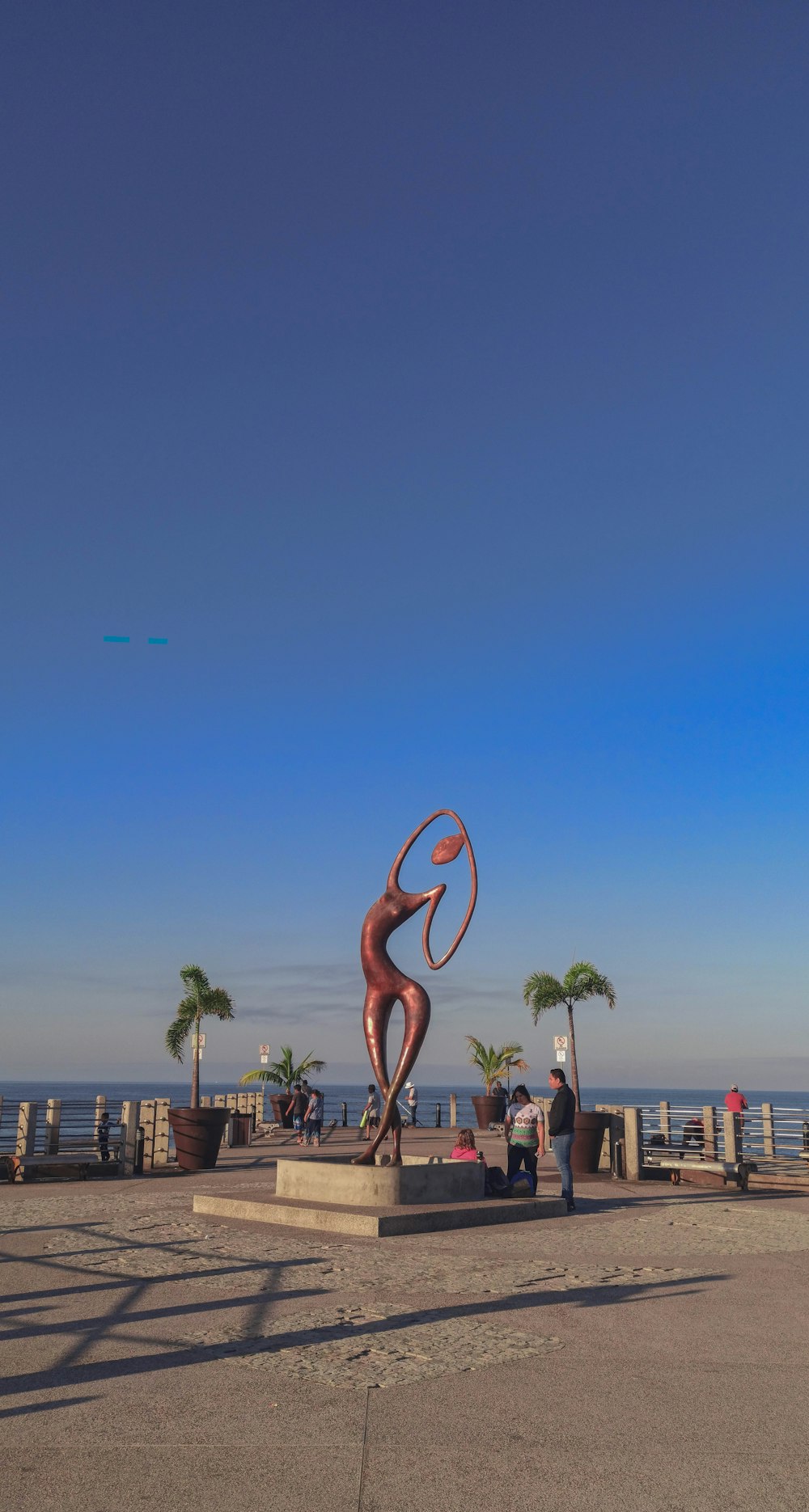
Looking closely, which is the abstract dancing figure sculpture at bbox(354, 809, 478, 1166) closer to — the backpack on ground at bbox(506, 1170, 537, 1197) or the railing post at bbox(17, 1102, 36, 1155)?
the backpack on ground at bbox(506, 1170, 537, 1197)

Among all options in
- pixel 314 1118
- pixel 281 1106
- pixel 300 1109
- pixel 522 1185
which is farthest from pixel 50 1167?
pixel 281 1106

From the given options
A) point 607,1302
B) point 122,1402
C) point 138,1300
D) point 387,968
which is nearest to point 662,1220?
point 387,968

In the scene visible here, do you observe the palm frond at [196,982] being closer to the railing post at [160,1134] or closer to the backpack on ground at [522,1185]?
the railing post at [160,1134]

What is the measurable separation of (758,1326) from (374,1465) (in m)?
3.80

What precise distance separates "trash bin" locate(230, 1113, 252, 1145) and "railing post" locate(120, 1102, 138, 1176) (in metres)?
7.08

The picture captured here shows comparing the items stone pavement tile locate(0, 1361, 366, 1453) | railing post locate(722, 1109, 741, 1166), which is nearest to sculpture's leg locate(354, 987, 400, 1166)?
railing post locate(722, 1109, 741, 1166)

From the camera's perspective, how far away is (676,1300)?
8.20 m

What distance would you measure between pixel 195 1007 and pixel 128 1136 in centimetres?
1698

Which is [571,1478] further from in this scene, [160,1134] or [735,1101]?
[735,1101]

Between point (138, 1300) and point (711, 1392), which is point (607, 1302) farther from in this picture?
point (138, 1300)

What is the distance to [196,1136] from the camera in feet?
63.0

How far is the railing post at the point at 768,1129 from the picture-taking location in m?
19.2

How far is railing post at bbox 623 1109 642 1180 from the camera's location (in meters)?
18.4

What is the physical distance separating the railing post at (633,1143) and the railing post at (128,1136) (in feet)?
27.0
